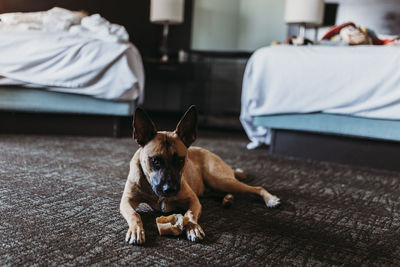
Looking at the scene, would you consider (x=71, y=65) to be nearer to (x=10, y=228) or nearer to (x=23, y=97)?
(x=23, y=97)

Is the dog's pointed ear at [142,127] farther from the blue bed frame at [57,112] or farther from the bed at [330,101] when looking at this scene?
the blue bed frame at [57,112]

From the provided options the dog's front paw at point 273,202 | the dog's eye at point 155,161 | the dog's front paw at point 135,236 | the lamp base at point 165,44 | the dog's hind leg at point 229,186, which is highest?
the lamp base at point 165,44

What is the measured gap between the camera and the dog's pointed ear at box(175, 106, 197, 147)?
1243mm

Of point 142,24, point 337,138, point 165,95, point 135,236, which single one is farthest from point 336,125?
point 142,24

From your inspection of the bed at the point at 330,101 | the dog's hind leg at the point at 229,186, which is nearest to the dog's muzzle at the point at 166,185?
the dog's hind leg at the point at 229,186

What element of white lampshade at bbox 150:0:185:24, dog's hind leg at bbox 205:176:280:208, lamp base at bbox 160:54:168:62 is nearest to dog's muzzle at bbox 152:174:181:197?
dog's hind leg at bbox 205:176:280:208

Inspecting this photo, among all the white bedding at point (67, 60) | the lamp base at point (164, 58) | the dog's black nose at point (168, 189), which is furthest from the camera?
the lamp base at point (164, 58)

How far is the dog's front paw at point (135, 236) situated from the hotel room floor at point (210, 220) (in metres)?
0.02

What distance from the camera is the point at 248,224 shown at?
1.27 m

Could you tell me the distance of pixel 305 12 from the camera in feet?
12.8

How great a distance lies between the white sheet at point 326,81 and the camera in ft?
7.09

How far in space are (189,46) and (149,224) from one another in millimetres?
3663

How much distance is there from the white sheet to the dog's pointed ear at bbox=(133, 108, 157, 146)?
4.76 feet

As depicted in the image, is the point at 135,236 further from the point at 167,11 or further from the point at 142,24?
the point at 142,24
